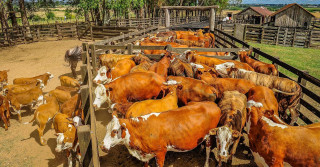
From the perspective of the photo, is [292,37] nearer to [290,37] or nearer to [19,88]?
[290,37]

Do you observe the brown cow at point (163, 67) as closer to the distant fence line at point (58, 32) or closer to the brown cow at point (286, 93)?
the brown cow at point (286, 93)

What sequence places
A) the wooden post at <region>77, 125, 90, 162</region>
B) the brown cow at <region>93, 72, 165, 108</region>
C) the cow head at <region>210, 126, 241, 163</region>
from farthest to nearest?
1. the brown cow at <region>93, 72, 165, 108</region>
2. the cow head at <region>210, 126, 241, 163</region>
3. the wooden post at <region>77, 125, 90, 162</region>

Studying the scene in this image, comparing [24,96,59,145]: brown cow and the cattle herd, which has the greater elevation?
the cattle herd

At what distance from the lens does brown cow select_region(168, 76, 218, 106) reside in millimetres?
5258

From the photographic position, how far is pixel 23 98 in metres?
6.67

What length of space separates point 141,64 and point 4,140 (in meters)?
4.42

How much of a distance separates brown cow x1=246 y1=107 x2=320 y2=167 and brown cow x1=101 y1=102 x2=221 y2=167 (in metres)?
0.93

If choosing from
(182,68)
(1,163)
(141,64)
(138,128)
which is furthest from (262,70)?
(1,163)

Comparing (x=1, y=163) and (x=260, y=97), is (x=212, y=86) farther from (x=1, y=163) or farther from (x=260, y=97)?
(x=1, y=163)

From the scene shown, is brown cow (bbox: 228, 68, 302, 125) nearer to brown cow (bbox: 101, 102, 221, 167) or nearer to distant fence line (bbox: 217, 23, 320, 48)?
brown cow (bbox: 101, 102, 221, 167)

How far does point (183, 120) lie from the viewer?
3.99 m

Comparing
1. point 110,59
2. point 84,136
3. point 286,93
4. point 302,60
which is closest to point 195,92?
point 286,93

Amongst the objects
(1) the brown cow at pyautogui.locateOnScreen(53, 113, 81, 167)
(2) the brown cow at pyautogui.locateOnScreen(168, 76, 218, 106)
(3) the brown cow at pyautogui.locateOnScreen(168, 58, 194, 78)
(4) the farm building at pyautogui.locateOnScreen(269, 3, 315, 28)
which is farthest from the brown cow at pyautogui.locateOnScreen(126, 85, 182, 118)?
(4) the farm building at pyautogui.locateOnScreen(269, 3, 315, 28)

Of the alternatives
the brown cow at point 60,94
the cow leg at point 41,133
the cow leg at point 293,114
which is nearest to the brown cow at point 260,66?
the cow leg at point 293,114
